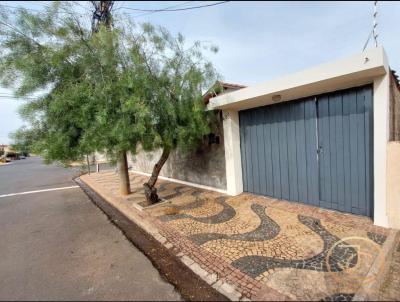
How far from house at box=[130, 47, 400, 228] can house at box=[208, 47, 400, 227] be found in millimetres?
14

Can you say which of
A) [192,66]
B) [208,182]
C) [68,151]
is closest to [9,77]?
[68,151]

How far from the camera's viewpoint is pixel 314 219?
13.4ft

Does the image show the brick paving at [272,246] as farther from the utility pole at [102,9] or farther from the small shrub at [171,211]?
the utility pole at [102,9]

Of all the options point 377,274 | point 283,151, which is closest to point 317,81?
point 283,151

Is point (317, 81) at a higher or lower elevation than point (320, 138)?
higher

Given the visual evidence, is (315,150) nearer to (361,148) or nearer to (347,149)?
(347,149)

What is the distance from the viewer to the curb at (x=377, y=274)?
7.31ft

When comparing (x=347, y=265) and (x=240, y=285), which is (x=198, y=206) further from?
(x=347, y=265)

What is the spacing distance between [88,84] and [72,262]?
3.28 metres

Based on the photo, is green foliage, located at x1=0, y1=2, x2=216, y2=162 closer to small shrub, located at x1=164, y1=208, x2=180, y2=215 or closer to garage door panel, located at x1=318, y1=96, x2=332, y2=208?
small shrub, located at x1=164, y1=208, x2=180, y2=215

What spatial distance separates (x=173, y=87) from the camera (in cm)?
473

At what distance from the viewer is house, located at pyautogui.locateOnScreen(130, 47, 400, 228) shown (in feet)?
11.3

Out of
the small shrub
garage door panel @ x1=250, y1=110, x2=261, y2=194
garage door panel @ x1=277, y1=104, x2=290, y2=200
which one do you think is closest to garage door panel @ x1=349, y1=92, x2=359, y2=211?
garage door panel @ x1=277, y1=104, x2=290, y2=200

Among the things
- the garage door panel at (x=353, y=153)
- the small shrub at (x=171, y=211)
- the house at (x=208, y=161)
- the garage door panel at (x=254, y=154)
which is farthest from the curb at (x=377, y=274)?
the house at (x=208, y=161)
